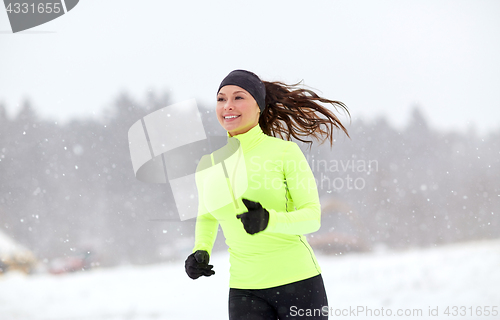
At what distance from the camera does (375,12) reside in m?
8.87

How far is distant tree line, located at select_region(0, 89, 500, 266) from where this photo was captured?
6934 millimetres

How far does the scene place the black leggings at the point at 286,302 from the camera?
1345 mm

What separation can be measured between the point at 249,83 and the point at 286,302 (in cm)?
97

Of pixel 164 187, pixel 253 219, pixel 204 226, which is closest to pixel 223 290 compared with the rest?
pixel 164 187

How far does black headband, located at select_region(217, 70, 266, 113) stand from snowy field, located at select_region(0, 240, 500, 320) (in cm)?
Answer: 337

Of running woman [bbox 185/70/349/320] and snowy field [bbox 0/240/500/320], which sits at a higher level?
running woman [bbox 185/70/349/320]

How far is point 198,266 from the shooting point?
1.52m

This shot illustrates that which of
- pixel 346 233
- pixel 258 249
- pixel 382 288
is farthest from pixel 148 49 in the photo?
pixel 258 249

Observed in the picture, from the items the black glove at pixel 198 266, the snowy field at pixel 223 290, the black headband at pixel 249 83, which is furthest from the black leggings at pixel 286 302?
the snowy field at pixel 223 290

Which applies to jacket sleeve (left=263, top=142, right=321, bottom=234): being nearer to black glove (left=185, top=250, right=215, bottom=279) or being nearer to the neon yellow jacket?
the neon yellow jacket

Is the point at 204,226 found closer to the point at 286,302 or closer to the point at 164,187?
the point at 286,302

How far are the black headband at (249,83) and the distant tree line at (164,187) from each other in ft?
17.4

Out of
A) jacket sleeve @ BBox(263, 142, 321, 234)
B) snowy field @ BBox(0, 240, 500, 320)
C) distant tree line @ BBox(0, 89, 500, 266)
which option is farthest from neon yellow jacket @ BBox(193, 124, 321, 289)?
distant tree line @ BBox(0, 89, 500, 266)

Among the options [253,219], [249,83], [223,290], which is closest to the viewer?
[253,219]
